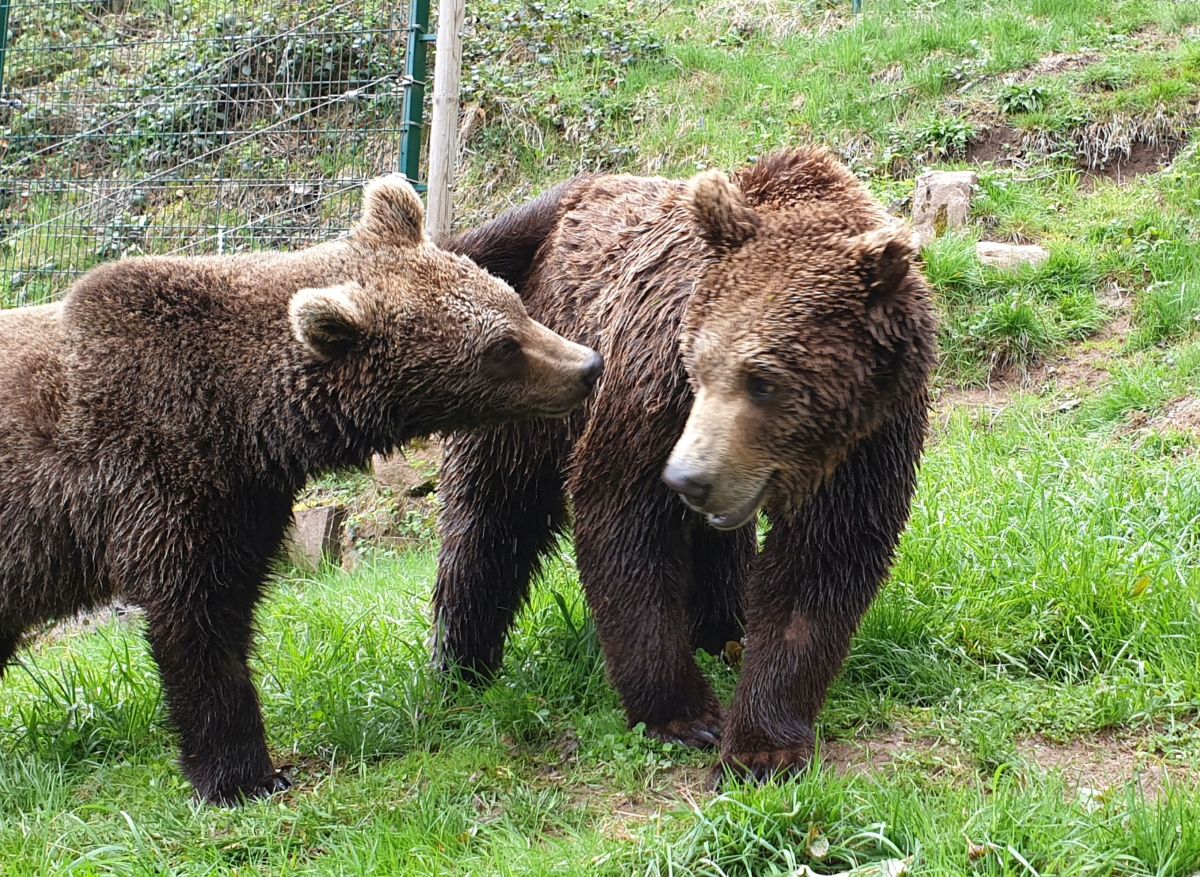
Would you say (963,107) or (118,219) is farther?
(963,107)

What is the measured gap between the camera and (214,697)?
471cm

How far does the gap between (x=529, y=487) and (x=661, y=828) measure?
1.98 meters

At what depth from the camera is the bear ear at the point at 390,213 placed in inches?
194

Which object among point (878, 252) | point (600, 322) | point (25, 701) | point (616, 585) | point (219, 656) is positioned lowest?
point (25, 701)

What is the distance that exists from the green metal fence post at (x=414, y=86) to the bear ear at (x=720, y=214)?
4.60 meters

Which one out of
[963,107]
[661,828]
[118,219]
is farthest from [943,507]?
[118,219]

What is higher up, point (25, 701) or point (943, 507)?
point (943, 507)

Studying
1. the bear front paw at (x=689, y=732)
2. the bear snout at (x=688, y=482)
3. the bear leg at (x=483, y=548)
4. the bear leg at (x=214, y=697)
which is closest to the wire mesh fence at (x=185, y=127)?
the bear leg at (x=483, y=548)

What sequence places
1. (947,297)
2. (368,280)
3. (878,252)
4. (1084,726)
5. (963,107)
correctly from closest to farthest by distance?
(878,252), (1084,726), (368,280), (947,297), (963,107)

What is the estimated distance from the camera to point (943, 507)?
628 cm

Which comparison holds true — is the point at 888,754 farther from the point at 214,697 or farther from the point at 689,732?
the point at 214,697

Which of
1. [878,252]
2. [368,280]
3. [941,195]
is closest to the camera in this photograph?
[878,252]

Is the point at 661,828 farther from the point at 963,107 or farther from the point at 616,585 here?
the point at 963,107

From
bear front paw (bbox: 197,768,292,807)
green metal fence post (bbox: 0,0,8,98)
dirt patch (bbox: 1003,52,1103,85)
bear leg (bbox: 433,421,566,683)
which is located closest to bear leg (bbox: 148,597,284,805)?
bear front paw (bbox: 197,768,292,807)
